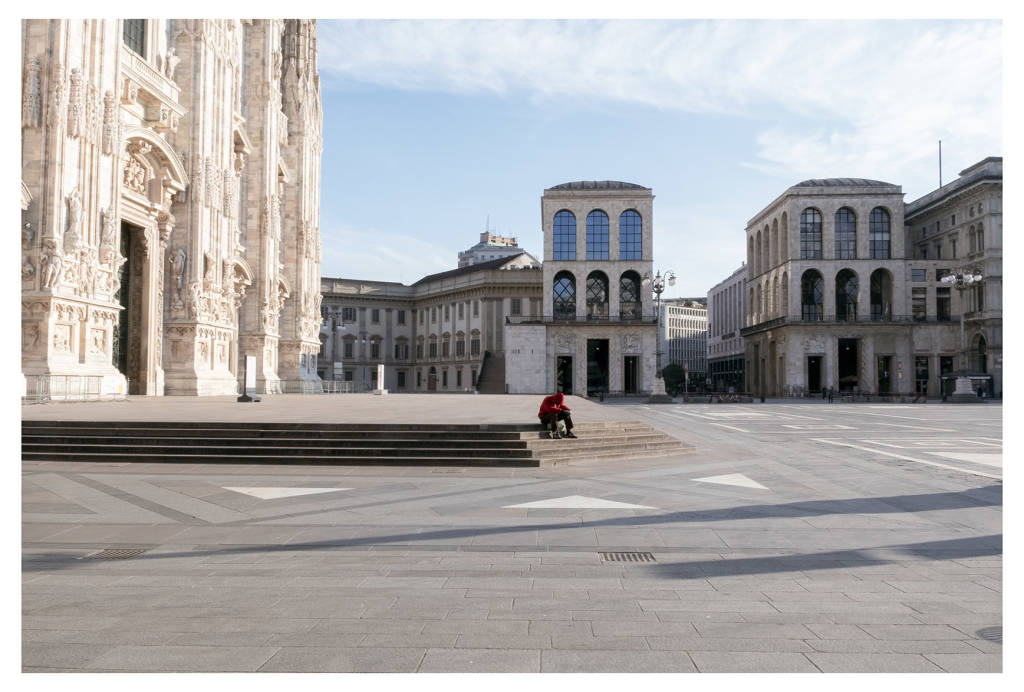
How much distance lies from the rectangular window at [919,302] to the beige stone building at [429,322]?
40.2 meters

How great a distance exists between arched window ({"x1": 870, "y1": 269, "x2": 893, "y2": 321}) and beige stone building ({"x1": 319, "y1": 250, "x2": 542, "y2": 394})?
36.7m

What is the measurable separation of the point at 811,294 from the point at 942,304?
12794 mm

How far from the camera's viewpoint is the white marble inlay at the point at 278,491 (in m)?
10.4

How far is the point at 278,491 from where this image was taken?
35.3 feet

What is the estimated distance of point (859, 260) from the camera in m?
76.6

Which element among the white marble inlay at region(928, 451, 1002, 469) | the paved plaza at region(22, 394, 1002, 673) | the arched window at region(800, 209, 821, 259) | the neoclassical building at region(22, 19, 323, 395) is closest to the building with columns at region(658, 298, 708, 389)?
the arched window at region(800, 209, 821, 259)

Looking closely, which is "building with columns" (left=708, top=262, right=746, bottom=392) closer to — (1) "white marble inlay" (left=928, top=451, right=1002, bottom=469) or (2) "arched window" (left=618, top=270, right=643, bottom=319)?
(2) "arched window" (left=618, top=270, right=643, bottom=319)

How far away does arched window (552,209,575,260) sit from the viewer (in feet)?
240

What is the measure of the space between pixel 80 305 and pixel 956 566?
24932 mm

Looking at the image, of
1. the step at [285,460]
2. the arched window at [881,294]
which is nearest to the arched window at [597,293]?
the arched window at [881,294]

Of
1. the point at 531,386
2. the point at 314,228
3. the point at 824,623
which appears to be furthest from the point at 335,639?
the point at 531,386

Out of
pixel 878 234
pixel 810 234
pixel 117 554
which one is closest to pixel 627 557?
pixel 117 554

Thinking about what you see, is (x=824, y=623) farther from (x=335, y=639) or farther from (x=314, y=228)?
(x=314, y=228)

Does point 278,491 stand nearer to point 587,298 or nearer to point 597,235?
point 597,235
